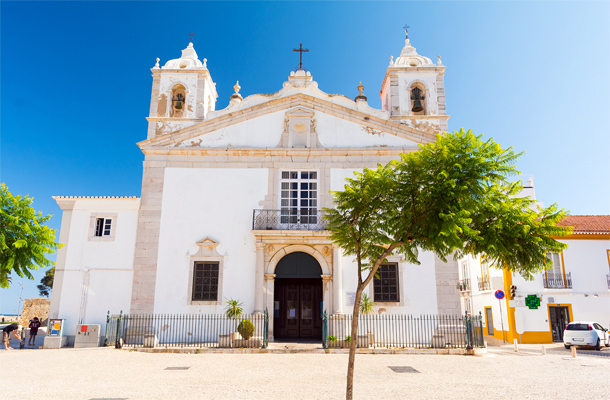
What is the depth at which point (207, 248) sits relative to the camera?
57.1ft

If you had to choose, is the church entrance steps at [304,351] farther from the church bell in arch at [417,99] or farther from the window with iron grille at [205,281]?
the church bell in arch at [417,99]

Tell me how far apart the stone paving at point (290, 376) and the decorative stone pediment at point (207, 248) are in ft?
13.9

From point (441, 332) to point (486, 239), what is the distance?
30.0ft

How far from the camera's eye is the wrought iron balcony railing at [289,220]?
17.3 meters

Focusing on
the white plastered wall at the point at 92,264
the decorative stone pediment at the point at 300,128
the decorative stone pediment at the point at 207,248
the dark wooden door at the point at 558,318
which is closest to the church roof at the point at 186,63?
the decorative stone pediment at the point at 300,128

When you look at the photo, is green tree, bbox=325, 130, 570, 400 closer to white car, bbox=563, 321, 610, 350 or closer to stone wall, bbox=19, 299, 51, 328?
white car, bbox=563, 321, 610, 350

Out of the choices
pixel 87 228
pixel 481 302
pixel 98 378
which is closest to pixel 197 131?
pixel 87 228

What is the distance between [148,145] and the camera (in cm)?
1841

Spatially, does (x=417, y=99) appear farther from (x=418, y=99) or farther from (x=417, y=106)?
(x=417, y=106)

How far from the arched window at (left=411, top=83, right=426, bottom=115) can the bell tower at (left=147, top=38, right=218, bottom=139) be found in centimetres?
896

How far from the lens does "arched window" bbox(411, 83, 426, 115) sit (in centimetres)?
1981

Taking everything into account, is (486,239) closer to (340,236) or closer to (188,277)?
(340,236)

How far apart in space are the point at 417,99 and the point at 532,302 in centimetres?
1086

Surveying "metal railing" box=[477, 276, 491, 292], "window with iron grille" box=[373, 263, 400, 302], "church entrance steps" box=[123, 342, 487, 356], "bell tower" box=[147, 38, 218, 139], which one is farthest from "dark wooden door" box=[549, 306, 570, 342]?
"bell tower" box=[147, 38, 218, 139]
